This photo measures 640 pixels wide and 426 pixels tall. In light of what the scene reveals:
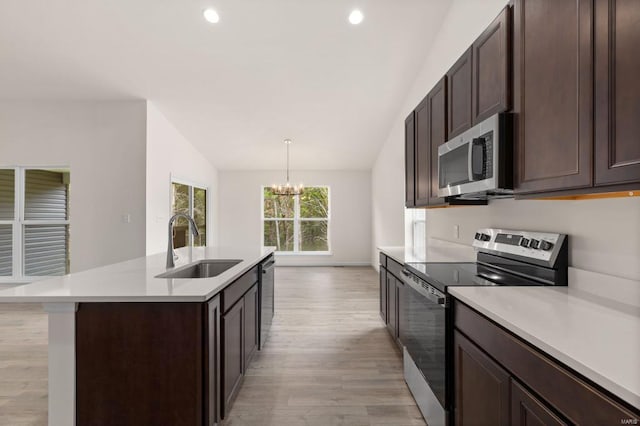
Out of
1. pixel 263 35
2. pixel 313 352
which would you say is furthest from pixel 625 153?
pixel 263 35

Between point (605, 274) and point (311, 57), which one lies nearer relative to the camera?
point (605, 274)

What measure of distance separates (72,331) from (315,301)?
11.6 feet

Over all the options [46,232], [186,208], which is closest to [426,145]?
[186,208]

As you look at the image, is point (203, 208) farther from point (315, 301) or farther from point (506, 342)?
point (506, 342)

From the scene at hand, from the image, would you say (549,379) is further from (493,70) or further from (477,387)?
→ (493,70)

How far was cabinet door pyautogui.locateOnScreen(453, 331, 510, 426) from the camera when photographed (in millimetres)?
1213

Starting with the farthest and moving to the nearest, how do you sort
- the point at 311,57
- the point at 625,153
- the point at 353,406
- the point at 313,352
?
the point at 311,57 → the point at 313,352 → the point at 353,406 → the point at 625,153

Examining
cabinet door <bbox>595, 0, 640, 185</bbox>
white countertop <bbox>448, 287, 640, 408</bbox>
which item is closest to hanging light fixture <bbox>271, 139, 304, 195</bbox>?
white countertop <bbox>448, 287, 640, 408</bbox>

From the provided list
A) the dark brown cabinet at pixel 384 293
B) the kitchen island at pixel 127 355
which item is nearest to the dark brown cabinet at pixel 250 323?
the kitchen island at pixel 127 355

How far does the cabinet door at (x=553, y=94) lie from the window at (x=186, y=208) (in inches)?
207

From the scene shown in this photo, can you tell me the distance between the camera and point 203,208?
7.46 metres

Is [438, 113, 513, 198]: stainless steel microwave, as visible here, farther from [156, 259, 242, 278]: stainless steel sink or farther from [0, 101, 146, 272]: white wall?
[0, 101, 146, 272]: white wall

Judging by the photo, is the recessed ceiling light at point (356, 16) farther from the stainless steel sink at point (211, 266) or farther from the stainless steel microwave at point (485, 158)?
the stainless steel sink at point (211, 266)

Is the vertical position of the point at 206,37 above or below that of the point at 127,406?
above
